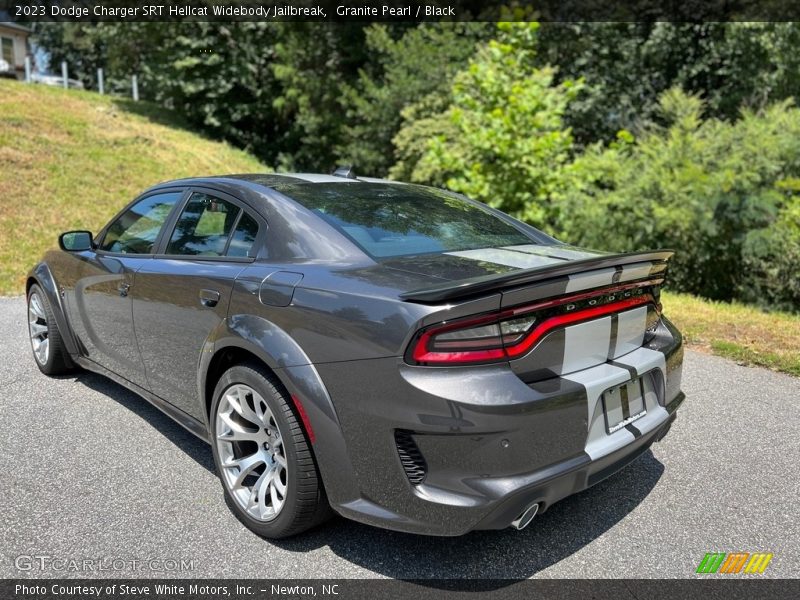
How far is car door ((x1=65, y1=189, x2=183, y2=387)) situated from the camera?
364 cm

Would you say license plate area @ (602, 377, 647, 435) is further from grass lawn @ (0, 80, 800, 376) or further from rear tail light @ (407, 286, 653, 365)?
grass lawn @ (0, 80, 800, 376)

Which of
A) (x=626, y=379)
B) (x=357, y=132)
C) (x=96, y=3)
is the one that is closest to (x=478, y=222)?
(x=626, y=379)

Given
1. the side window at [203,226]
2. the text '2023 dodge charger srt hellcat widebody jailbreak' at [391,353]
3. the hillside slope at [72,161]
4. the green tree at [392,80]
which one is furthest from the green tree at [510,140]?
the side window at [203,226]

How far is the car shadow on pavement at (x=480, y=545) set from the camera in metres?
2.50

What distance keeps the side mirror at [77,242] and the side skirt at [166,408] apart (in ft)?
2.44

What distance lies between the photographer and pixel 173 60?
2434 cm

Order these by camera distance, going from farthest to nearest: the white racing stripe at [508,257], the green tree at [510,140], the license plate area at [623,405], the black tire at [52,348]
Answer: the green tree at [510,140] → the black tire at [52,348] → the white racing stripe at [508,257] → the license plate area at [623,405]

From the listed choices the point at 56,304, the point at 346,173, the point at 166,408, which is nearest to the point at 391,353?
the point at 166,408

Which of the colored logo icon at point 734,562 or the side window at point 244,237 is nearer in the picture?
the colored logo icon at point 734,562

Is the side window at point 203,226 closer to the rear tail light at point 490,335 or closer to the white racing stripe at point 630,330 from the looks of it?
the rear tail light at point 490,335

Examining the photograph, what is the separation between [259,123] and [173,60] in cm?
424

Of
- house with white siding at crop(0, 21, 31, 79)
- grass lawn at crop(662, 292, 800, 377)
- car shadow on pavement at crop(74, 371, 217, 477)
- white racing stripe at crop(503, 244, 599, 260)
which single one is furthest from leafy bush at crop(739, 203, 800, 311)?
house with white siding at crop(0, 21, 31, 79)

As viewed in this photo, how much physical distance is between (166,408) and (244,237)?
109 cm

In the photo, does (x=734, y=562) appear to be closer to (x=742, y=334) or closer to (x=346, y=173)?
(x=346, y=173)
